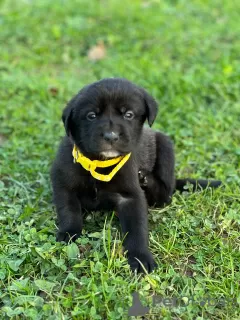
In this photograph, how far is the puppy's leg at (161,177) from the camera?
14.8 feet

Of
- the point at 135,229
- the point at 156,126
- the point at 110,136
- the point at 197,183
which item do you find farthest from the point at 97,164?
the point at 156,126

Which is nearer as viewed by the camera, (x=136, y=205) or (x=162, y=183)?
(x=136, y=205)

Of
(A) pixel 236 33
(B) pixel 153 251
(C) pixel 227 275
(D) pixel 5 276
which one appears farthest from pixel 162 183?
(A) pixel 236 33

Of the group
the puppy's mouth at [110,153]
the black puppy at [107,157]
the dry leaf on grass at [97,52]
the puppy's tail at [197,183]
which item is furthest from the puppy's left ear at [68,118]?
the dry leaf on grass at [97,52]

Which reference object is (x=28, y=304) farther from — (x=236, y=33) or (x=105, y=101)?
(x=236, y=33)

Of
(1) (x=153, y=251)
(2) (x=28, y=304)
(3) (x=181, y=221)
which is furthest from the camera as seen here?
(3) (x=181, y=221)

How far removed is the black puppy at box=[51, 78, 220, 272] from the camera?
3697 millimetres

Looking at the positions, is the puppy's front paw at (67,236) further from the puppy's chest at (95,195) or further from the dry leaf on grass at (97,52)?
the dry leaf on grass at (97,52)

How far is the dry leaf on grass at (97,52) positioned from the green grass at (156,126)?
0.30ft

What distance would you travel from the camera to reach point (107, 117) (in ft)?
12.1

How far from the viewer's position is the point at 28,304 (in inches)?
128

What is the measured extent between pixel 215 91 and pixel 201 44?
161 centimetres

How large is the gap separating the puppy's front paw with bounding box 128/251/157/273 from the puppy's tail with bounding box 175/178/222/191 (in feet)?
3.60

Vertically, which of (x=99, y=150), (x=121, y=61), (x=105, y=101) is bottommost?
(x=121, y=61)
